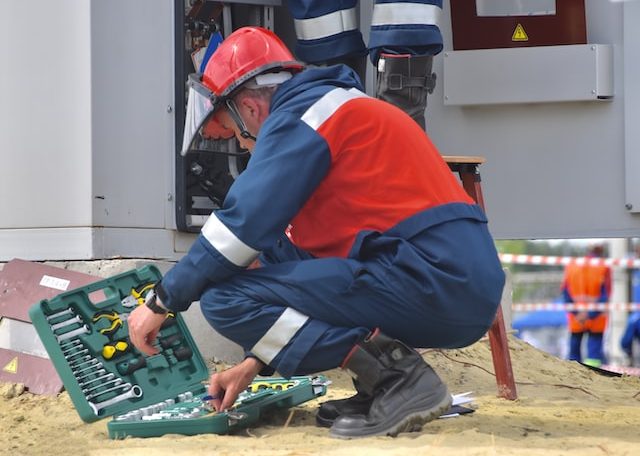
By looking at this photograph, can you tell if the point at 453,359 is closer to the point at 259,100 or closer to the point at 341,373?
the point at 341,373

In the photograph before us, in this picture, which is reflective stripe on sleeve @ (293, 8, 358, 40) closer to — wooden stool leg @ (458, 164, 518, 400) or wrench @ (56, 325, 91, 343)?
wooden stool leg @ (458, 164, 518, 400)

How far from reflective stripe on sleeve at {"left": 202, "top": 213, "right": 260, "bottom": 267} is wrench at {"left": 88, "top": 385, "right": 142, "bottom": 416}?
64 centimetres

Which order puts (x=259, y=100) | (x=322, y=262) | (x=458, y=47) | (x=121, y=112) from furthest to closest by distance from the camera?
(x=458, y=47) → (x=121, y=112) → (x=259, y=100) → (x=322, y=262)

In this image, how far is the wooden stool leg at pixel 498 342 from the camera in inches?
161

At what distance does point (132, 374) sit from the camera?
11.3 feet

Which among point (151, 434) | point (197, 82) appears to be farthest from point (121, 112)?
point (151, 434)

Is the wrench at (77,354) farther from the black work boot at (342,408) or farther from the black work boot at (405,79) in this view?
the black work boot at (405,79)

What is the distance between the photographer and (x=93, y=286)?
3.43 meters

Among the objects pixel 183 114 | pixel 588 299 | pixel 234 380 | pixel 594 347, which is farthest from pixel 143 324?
pixel 588 299

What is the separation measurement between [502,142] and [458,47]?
0.42 m

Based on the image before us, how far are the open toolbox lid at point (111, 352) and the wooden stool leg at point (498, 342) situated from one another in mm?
1148

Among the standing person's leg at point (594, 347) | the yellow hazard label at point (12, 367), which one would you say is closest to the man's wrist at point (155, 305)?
the yellow hazard label at point (12, 367)

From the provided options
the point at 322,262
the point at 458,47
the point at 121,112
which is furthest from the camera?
the point at 458,47

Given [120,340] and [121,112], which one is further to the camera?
[121,112]
